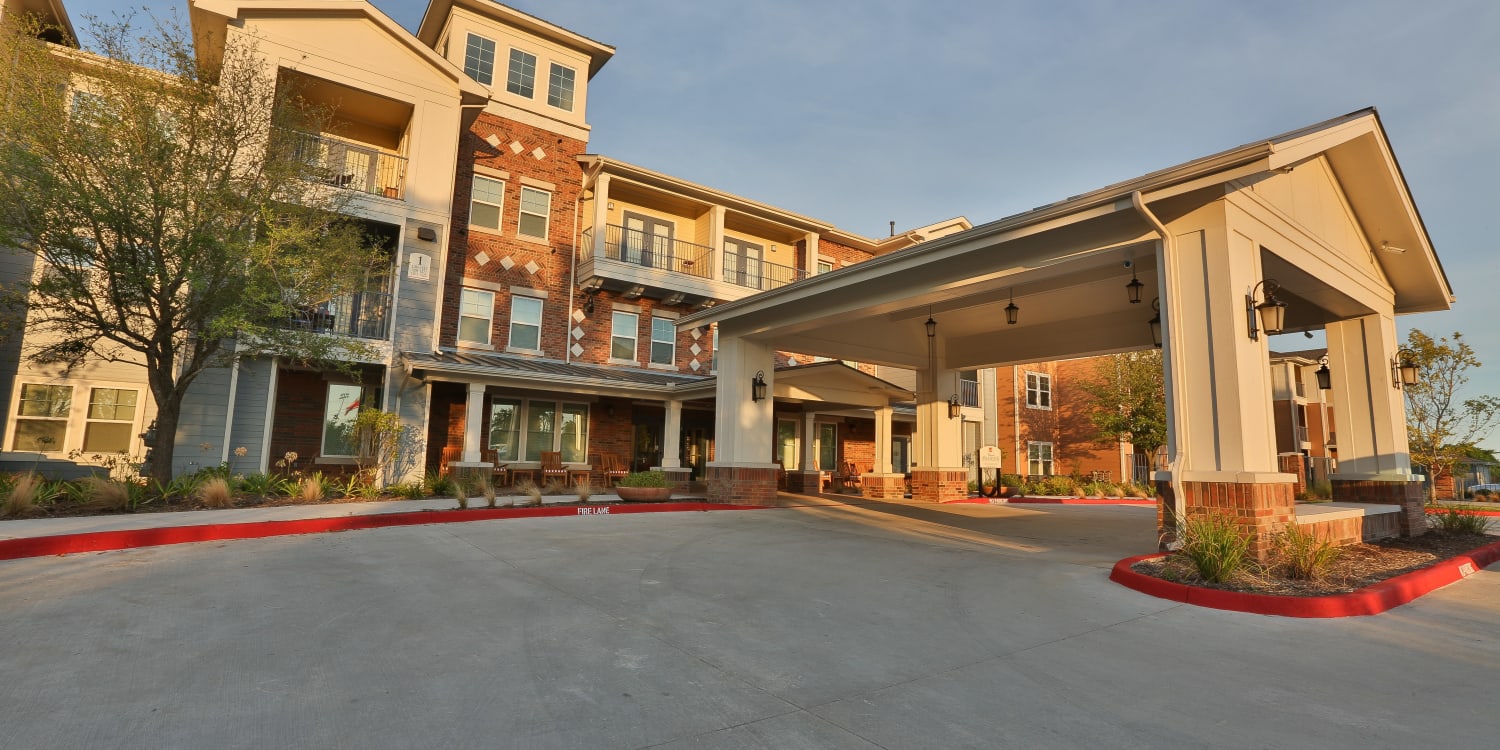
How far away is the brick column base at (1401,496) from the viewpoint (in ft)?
33.6

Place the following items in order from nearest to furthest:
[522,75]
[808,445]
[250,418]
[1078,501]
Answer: [250,418], [522,75], [1078,501], [808,445]

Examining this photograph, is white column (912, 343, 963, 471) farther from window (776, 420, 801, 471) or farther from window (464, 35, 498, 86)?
window (464, 35, 498, 86)

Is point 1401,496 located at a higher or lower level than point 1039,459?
lower

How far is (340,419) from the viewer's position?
16.0 meters

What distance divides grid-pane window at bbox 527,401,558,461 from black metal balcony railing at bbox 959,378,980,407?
1703 centimetres

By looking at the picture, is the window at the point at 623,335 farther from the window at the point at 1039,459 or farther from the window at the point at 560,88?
the window at the point at 1039,459

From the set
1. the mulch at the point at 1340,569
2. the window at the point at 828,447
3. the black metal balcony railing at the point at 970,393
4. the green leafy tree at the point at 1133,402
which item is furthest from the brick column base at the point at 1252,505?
the black metal balcony railing at the point at 970,393

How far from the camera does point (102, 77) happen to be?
1088 cm

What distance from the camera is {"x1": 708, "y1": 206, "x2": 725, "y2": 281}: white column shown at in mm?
20812

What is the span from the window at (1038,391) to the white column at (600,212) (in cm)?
2079

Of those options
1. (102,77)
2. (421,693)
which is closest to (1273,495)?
(421,693)

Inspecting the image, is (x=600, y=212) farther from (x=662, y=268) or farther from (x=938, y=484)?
(x=938, y=484)

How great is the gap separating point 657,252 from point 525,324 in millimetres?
4700

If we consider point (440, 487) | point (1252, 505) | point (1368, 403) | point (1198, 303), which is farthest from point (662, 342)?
point (1252, 505)
